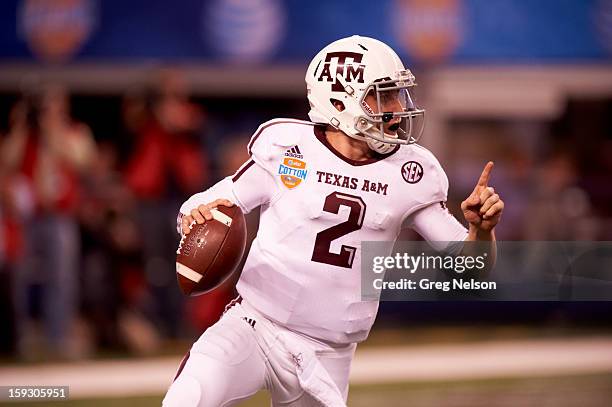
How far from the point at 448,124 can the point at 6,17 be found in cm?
383

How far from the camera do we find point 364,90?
12.8 ft

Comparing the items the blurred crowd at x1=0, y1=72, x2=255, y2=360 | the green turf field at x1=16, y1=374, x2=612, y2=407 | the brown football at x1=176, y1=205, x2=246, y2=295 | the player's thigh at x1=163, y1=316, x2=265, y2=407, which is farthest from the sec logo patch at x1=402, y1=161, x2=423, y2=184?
the blurred crowd at x1=0, y1=72, x2=255, y2=360

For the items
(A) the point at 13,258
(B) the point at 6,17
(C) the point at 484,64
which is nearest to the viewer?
(A) the point at 13,258

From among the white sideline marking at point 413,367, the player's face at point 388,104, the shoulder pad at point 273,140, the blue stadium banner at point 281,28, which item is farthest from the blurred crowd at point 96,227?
the player's face at point 388,104

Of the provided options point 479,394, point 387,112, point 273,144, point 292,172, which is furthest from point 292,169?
point 479,394

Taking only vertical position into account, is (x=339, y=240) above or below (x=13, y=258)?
below

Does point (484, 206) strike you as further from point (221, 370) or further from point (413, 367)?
point (413, 367)

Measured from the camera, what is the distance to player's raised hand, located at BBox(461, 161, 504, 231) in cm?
365

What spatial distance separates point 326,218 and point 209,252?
40 centimetres

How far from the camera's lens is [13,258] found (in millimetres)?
7547

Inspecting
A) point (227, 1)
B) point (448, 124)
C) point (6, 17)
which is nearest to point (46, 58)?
point (6, 17)

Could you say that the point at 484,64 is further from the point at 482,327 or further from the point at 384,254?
the point at 384,254

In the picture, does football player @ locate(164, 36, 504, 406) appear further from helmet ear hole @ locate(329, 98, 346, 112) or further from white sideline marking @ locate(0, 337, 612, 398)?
white sideline marking @ locate(0, 337, 612, 398)

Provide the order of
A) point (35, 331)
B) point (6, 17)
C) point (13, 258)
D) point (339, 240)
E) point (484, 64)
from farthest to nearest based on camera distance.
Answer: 1. point (484, 64)
2. point (6, 17)
3. point (35, 331)
4. point (13, 258)
5. point (339, 240)
